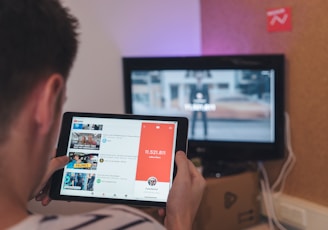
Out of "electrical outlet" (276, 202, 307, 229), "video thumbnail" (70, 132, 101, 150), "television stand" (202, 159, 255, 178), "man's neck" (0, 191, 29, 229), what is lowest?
"electrical outlet" (276, 202, 307, 229)

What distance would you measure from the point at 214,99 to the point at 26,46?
1.16 metres

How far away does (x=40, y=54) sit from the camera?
1.98 ft

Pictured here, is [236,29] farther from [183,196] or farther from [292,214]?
[183,196]

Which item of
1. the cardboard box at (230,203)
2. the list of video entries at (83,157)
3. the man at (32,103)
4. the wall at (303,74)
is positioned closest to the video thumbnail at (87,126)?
the list of video entries at (83,157)

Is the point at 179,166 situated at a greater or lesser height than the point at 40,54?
lesser

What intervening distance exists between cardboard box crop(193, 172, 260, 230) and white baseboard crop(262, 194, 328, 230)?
0.30ft

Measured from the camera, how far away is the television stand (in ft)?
5.45

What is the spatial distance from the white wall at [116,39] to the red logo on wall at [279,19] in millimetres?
420

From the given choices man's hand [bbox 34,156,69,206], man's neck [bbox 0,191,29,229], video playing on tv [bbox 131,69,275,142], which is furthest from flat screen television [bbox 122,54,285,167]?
man's neck [bbox 0,191,29,229]

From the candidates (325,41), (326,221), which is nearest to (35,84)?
(325,41)

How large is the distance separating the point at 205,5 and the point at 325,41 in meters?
0.64

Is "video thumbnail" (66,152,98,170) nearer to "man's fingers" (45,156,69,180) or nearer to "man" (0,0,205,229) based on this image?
"man's fingers" (45,156,69,180)

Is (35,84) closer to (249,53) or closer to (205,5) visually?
(249,53)

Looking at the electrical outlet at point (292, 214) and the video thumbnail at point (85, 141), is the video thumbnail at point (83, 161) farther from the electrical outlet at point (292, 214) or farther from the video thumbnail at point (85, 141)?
the electrical outlet at point (292, 214)
